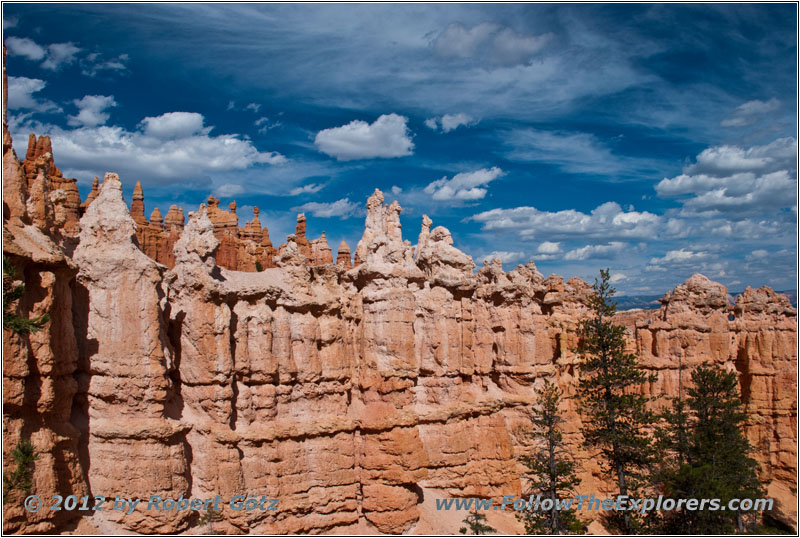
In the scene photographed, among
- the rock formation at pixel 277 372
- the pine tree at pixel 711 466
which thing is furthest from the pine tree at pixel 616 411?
the rock formation at pixel 277 372

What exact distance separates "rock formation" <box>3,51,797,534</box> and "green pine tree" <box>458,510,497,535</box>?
4.92 ft

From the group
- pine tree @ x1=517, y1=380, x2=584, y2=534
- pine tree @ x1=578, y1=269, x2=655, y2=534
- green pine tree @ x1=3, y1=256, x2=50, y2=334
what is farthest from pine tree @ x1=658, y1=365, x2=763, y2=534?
green pine tree @ x1=3, y1=256, x2=50, y2=334

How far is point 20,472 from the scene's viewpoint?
13086mm

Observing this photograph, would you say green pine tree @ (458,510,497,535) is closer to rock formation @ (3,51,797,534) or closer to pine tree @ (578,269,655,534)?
rock formation @ (3,51,797,534)

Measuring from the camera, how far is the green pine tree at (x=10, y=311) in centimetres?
1226

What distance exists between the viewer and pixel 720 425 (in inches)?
1025

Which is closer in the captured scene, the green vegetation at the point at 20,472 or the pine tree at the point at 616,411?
the green vegetation at the point at 20,472

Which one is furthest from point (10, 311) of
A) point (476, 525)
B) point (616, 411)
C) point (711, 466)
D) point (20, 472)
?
point (711, 466)

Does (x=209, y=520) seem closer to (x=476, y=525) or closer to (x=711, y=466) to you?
(x=476, y=525)

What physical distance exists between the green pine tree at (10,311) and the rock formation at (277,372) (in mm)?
610

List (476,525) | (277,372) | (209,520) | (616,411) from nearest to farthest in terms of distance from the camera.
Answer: (209,520)
(277,372)
(476,525)
(616,411)

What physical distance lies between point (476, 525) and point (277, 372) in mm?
8855

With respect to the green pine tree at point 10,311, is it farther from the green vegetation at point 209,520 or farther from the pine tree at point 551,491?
the pine tree at point 551,491

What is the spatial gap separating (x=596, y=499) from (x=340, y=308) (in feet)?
48.4
